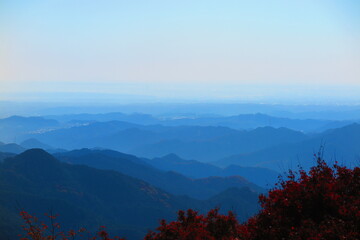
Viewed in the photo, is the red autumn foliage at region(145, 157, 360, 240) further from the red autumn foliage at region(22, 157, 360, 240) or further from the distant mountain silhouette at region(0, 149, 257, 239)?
the distant mountain silhouette at region(0, 149, 257, 239)

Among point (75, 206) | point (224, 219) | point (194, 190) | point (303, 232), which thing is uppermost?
point (303, 232)

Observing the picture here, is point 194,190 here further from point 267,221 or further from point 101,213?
point 267,221

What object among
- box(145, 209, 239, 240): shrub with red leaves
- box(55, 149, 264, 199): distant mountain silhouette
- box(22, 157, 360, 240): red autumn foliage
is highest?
box(22, 157, 360, 240): red autumn foliage

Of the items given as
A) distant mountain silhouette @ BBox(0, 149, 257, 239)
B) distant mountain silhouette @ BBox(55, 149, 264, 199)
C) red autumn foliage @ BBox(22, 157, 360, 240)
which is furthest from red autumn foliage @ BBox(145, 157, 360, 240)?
distant mountain silhouette @ BBox(55, 149, 264, 199)

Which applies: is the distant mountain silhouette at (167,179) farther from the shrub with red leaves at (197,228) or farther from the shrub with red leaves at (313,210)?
the shrub with red leaves at (313,210)

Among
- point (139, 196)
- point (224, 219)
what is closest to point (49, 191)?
point (139, 196)

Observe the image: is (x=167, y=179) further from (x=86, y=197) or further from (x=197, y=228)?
(x=197, y=228)

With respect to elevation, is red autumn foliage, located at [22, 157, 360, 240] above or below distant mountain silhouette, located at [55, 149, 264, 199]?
above
